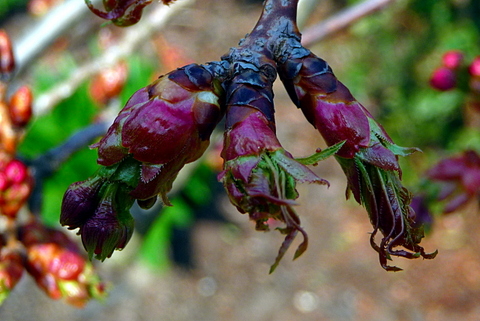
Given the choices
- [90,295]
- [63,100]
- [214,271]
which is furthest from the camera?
[214,271]

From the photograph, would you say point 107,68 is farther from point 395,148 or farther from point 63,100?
point 395,148

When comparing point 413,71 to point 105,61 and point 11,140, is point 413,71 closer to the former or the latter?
point 105,61

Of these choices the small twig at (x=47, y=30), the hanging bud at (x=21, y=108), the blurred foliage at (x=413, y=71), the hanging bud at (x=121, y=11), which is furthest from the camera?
the blurred foliage at (x=413, y=71)

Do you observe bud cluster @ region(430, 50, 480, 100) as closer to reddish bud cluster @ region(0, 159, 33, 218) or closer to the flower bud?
the flower bud

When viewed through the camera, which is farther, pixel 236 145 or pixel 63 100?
pixel 63 100

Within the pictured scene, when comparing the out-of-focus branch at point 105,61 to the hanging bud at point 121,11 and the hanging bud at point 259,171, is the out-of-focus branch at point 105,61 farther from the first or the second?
the hanging bud at point 259,171

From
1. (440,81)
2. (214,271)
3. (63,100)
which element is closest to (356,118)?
(440,81)

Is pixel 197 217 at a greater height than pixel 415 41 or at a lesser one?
lesser

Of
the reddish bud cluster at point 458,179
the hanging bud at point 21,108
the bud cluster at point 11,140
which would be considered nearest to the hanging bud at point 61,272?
the bud cluster at point 11,140

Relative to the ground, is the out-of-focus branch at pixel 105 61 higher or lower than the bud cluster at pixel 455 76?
higher
